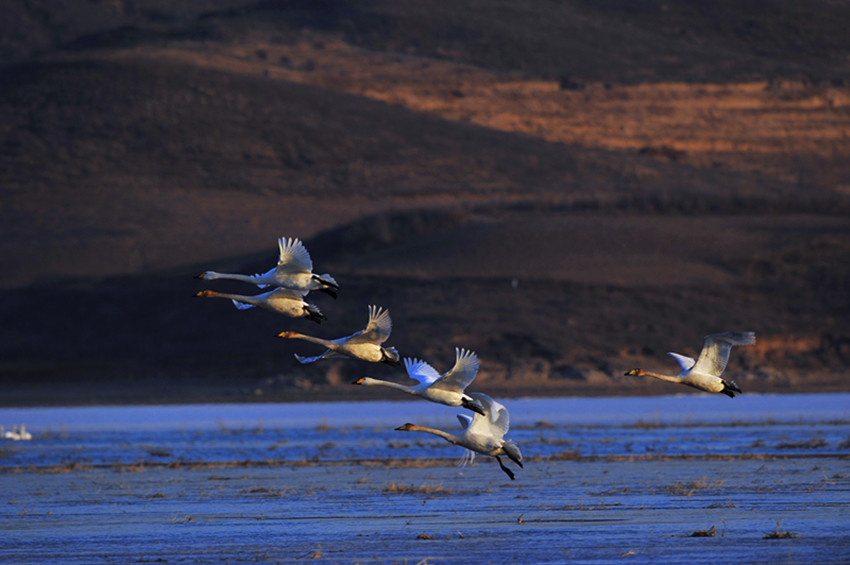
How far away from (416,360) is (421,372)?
0.34 meters

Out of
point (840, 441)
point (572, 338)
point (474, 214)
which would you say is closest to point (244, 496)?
point (840, 441)

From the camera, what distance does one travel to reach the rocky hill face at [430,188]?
7519 centimetres

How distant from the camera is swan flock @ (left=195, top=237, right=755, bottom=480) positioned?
62.3 ft

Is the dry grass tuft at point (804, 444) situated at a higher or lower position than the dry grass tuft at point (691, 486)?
higher

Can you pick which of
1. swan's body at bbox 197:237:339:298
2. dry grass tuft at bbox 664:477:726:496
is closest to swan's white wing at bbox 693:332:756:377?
swan's body at bbox 197:237:339:298

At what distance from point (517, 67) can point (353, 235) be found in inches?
2230

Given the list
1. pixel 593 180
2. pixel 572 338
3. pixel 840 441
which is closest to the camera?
pixel 840 441

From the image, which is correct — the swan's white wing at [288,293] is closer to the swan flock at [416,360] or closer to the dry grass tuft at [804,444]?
the swan flock at [416,360]

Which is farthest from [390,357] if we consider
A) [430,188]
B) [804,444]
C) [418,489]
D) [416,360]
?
[430,188]

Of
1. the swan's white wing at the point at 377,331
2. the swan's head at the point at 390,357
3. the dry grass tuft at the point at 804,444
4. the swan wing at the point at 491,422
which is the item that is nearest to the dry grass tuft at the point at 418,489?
the swan wing at the point at 491,422

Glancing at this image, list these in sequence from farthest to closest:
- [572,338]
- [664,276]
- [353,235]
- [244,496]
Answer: [353,235] → [664,276] → [572,338] → [244,496]

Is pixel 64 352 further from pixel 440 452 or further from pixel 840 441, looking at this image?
pixel 840 441

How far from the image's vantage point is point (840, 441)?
38.0 meters

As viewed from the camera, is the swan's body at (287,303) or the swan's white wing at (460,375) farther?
the swan's body at (287,303)
